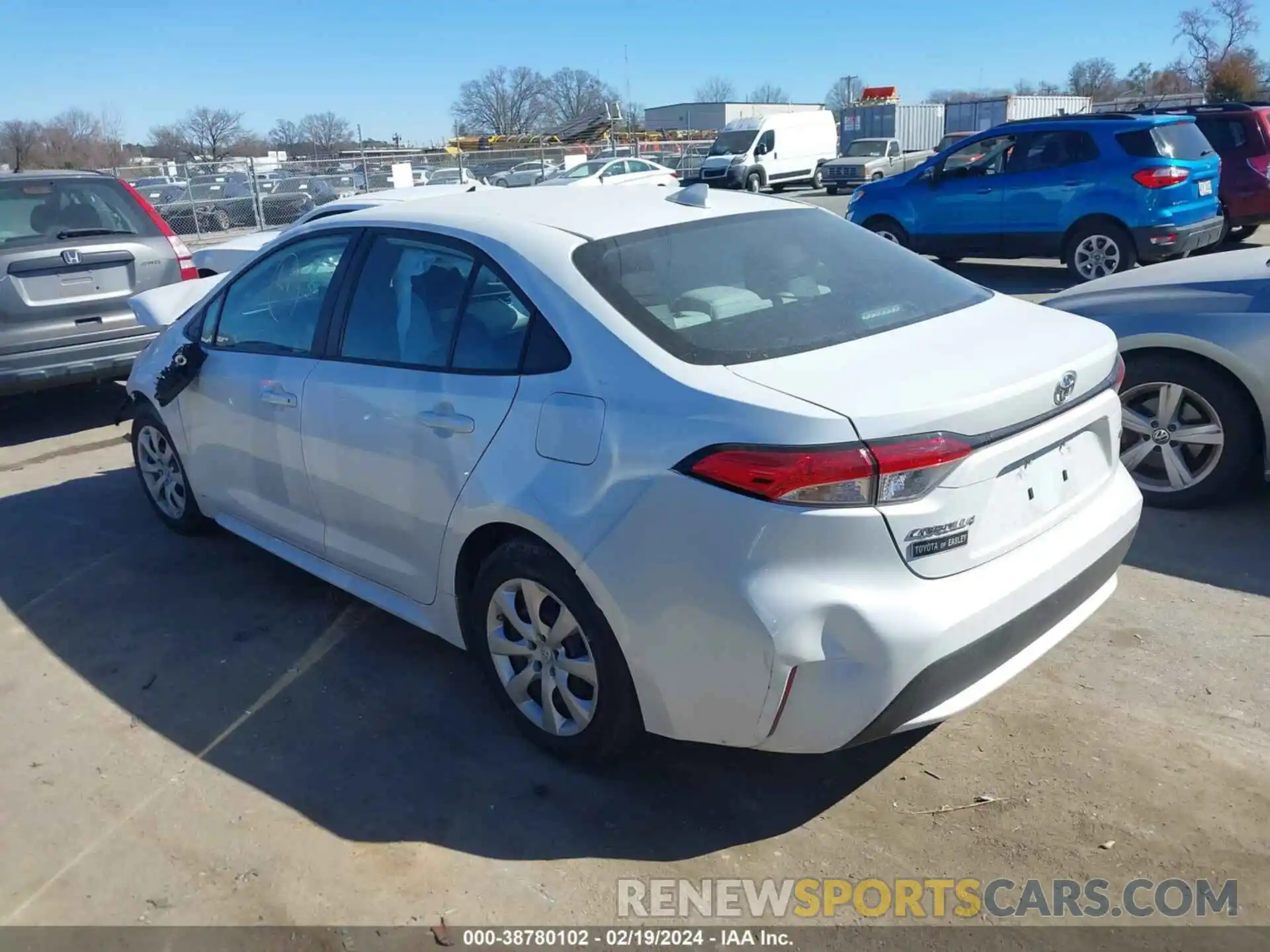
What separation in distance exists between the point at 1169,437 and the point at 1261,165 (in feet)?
32.6

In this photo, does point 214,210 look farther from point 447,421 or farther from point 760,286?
point 760,286

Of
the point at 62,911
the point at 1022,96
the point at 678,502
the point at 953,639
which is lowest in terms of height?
the point at 62,911

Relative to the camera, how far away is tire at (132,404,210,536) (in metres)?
5.07

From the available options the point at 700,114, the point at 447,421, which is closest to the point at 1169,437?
the point at 447,421

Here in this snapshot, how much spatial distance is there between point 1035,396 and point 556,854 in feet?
5.91

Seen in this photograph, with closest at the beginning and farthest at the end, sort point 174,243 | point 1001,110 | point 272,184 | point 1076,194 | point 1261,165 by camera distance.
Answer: point 174,243 → point 1076,194 → point 1261,165 → point 272,184 → point 1001,110

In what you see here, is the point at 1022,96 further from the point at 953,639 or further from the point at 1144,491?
the point at 953,639

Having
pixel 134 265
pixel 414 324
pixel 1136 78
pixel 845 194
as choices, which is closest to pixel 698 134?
pixel 845 194

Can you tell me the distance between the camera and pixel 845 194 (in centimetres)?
3112

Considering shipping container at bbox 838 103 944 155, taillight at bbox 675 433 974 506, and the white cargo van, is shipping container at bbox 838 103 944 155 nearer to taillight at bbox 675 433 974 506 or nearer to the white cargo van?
the white cargo van

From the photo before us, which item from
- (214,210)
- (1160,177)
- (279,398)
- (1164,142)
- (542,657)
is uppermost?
(1164,142)

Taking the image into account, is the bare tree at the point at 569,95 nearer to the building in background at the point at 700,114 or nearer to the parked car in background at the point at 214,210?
the building in background at the point at 700,114

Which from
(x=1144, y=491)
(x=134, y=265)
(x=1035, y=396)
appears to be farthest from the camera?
(x=134, y=265)

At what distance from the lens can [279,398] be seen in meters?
4.00
